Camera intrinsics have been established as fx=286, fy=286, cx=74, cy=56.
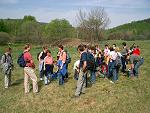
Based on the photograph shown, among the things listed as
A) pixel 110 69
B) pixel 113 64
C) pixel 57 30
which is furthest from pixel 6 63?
pixel 57 30

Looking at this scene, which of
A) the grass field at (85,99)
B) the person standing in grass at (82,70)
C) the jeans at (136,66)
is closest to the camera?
the grass field at (85,99)

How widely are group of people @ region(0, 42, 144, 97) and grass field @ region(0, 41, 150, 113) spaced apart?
A: 0.50m

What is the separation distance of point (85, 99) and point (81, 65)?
5.18ft

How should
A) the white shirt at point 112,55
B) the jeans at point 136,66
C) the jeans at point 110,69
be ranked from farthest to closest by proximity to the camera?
1. the jeans at point 136,66
2. the jeans at point 110,69
3. the white shirt at point 112,55

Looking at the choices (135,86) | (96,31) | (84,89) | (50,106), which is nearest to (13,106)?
(50,106)

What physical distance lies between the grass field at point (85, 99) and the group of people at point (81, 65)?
0.50 metres

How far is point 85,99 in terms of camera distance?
520 inches

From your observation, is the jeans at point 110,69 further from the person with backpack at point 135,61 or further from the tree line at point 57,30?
the tree line at point 57,30

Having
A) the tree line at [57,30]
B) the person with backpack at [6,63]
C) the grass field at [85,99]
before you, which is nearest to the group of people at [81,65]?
the person with backpack at [6,63]

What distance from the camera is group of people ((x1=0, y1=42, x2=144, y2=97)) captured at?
13484 mm

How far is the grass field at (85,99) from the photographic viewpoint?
12359mm

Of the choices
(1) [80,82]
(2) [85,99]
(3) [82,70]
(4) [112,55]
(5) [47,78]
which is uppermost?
(4) [112,55]

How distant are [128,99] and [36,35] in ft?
199

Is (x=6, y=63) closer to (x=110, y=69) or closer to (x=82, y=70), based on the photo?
(x=82, y=70)
